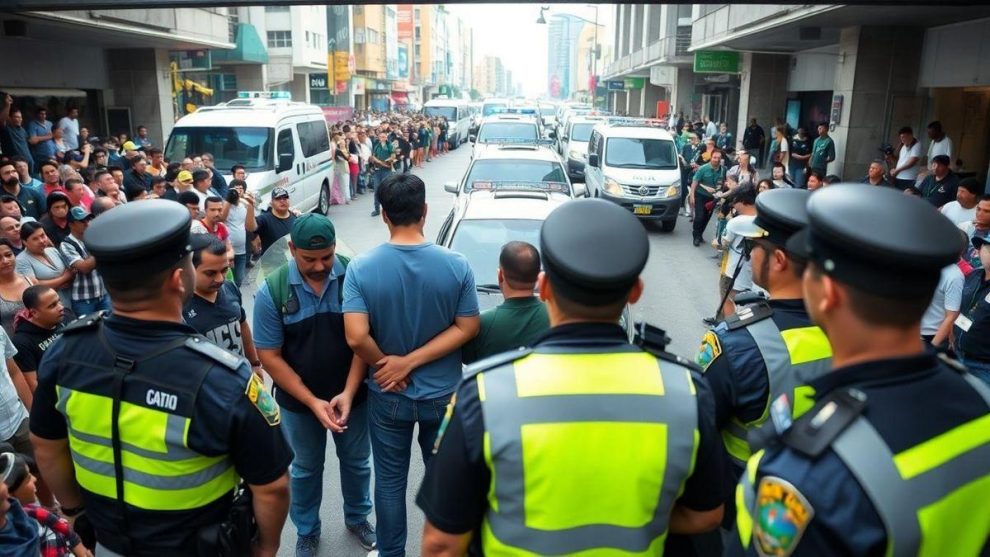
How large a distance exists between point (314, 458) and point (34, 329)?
6.33 feet

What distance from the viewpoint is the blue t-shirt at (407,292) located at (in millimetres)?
3166

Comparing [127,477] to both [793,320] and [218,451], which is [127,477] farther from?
[793,320]

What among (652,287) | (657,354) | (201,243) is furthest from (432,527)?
(652,287)

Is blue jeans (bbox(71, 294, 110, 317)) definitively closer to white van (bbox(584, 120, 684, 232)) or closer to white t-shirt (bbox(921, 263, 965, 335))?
white t-shirt (bbox(921, 263, 965, 335))

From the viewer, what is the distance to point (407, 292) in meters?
3.18

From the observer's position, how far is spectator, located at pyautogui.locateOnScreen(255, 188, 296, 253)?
24.3 feet

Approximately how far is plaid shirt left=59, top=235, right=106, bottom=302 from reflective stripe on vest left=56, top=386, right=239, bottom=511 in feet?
12.8

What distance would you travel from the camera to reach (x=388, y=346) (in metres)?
3.24

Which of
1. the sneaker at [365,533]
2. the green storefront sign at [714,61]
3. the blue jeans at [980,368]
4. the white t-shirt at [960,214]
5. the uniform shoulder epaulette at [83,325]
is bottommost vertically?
the sneaker at [365,533]

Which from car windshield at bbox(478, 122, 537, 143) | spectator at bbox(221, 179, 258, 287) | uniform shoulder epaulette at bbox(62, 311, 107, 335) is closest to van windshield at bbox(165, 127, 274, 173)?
spectator at bbox(221, 179, 258, 287)

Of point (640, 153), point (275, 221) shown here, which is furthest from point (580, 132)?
point (275, 221)

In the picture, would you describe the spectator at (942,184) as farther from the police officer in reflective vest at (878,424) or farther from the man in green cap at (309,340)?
the police officer in reflective vest at (878,424)

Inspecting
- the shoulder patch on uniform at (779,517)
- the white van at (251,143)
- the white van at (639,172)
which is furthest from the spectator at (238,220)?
the shoulder patch on uniform at (779,517)

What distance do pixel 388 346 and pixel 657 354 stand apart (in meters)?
1.69
